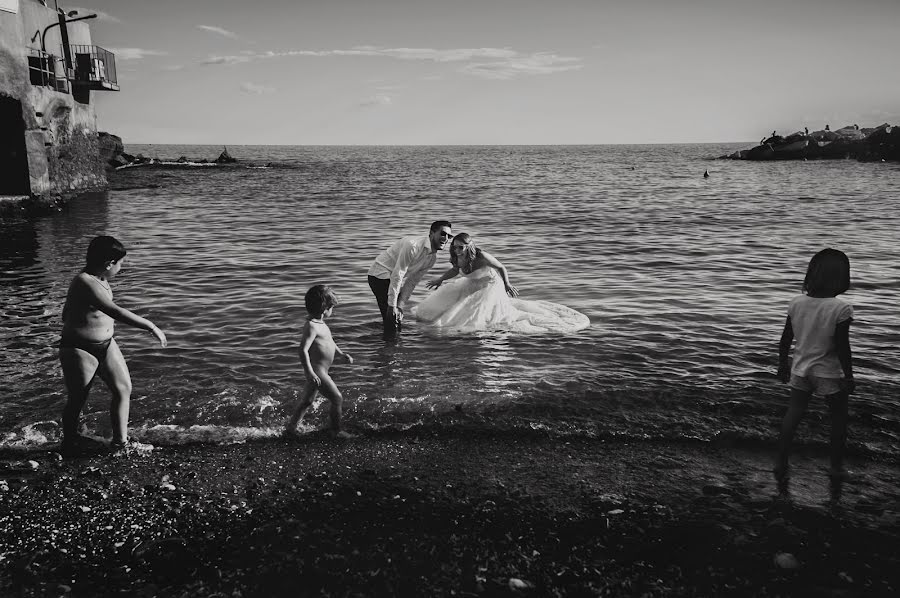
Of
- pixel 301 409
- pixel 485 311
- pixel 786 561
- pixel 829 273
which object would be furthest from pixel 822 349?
pixel 485 311

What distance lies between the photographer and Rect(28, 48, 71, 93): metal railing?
93.0 feet

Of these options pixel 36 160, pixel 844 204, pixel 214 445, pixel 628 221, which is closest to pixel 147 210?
pixel 36 160

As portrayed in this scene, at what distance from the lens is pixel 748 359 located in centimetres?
933

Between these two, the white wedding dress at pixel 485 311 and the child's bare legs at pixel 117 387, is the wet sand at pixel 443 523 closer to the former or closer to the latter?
the child's bare legs at pixel 117 387

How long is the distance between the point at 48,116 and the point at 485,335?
82.6ft

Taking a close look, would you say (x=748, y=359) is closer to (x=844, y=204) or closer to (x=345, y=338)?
(x=345, y=338)

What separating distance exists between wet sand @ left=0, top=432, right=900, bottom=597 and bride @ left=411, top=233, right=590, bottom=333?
4566 mm

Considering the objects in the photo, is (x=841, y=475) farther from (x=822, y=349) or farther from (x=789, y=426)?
(x=822, y=349)

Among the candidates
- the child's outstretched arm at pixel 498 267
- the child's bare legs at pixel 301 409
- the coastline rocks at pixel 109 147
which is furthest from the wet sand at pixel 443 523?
the coastline rocks at pixel 109 147

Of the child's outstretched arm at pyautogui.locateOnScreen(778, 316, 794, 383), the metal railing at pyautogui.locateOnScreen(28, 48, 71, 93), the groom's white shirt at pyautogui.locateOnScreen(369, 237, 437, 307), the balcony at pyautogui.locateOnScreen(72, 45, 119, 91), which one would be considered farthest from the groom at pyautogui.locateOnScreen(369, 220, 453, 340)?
the balcony at pyautogui.locateOnScreen(72, 45, 119, 91)

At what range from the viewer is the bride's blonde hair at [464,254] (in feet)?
33.7

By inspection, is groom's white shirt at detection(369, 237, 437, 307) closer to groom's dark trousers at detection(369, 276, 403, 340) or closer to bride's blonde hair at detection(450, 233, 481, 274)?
groom's dark trousers at detection(369, 276, 403, 340)

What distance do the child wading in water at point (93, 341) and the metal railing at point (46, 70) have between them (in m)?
26.1

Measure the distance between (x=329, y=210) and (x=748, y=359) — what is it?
87.1 ft
